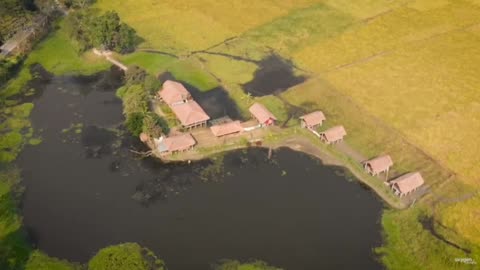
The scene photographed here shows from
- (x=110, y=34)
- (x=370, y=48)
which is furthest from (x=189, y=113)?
(x=370, y=48)

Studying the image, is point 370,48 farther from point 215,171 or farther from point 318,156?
point 215,171

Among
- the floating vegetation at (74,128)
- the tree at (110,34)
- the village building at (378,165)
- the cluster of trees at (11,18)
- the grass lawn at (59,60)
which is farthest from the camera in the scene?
the cluster of trees at (11,18)

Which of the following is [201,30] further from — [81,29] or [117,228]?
[117,228]

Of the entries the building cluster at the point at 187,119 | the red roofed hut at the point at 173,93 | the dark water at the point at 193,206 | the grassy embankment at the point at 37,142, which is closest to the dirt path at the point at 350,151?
the dark water at the point at 193,206

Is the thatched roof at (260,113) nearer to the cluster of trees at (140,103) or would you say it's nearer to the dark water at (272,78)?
the dark water at (272,78)

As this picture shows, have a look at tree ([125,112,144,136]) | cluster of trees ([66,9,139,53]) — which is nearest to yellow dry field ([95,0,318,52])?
cluster of trees ([66,9,139,53])

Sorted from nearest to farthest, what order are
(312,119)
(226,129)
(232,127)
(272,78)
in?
(226,129) < (232,127) < (312,119) < (272,78)
